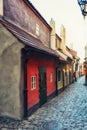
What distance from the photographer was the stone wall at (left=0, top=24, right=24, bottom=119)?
11.0 m

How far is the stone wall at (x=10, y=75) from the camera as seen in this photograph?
36.1ft

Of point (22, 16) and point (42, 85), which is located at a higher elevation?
point (22, 16)

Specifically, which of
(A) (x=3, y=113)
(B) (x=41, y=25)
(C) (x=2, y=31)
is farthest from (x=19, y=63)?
(B) (x=41, y=25)

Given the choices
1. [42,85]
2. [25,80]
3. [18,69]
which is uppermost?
[18,69]

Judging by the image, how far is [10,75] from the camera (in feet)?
36.7

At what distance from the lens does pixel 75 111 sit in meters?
13.5

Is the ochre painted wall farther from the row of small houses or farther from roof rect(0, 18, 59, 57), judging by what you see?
roof rect(0, 18, 59, 57)

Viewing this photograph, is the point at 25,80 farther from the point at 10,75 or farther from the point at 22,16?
the point at 22,16

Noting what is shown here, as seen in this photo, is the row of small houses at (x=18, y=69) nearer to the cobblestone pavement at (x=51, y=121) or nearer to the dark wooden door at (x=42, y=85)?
the dark wooden door at (x=42, y=85)

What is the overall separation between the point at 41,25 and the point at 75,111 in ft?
33.4

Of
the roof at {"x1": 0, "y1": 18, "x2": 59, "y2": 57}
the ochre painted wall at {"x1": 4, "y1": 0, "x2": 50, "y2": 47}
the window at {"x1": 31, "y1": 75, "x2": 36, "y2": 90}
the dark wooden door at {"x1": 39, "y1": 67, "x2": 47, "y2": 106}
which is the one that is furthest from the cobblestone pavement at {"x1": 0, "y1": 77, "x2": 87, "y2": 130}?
the ochre painted wall at {"x1": 4, "y1": 0, "x2": 50, "y2": 47}

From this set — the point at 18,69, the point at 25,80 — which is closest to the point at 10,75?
the point at 18,69

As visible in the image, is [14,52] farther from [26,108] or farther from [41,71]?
[41,71]

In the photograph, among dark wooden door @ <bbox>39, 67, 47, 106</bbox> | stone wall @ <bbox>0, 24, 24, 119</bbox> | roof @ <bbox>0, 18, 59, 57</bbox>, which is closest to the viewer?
stone wall @ <bbox>0, 24, 24, 119</bbox>
